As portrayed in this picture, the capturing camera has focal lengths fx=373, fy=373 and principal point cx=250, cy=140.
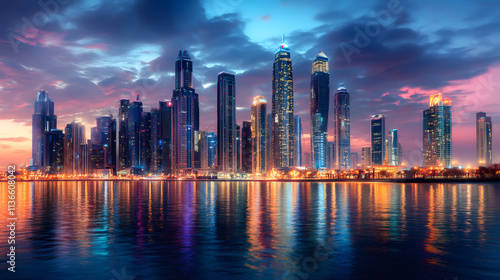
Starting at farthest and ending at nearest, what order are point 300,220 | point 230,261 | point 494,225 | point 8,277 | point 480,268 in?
point 300,220 < point 494,225 < point 230,261 < point 480,268 < point 8,277

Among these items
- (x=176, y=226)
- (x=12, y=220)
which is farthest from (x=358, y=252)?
(x=12, y=220)

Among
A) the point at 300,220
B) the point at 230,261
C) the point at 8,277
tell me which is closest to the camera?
the point at 8,277

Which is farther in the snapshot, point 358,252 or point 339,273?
point 358,252

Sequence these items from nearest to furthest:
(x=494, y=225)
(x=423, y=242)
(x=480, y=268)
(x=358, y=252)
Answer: (x=480, y=268)
(x=358, y=252)
(x=423, y=242)
(x=494, y=225)

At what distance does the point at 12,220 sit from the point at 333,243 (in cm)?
4523

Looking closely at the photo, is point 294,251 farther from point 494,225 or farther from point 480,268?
point 494,225

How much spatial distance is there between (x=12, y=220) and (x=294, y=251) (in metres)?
43.2

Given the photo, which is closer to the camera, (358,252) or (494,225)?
(358,252)

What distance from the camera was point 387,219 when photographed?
172 ft

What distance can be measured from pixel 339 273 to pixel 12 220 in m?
48.5

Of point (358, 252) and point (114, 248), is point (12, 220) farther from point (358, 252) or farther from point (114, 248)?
point (358, 252)

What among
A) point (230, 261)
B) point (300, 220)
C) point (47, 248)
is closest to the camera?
point (230, 261)

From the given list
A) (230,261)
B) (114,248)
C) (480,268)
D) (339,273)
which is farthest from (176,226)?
(480,268)

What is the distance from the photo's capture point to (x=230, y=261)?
93.2 feet
